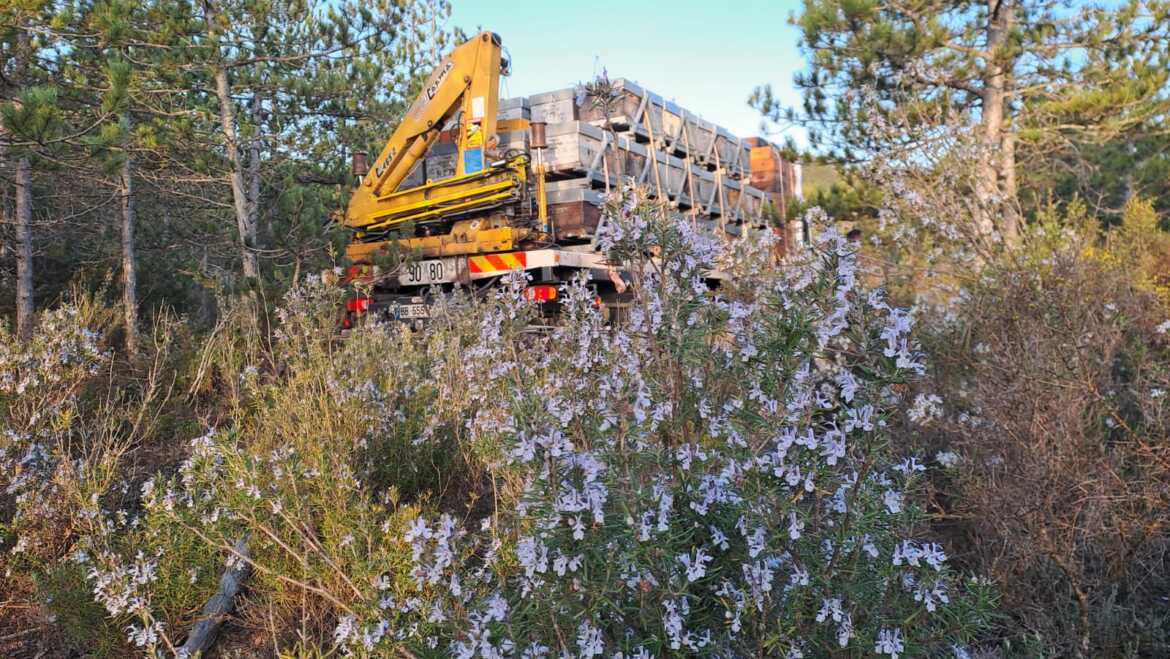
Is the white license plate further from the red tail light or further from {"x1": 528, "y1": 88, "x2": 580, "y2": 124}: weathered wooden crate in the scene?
{"x1": 528, "y1": 88, "x2": 580, "y2": 124}: weathered wooden crate

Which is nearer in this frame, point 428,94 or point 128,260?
point 128,260

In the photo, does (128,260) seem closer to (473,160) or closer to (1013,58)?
(473,160)

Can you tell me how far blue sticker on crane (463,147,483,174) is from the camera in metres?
8.86

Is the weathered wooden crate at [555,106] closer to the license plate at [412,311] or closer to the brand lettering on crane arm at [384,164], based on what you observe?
the brand lettering on crane arm at [384,164]

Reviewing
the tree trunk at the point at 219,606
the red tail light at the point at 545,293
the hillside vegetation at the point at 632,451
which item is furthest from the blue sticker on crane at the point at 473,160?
the tree trunk at the point at 219,606

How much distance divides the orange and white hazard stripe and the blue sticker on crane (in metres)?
1.02

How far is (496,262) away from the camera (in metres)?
8.70

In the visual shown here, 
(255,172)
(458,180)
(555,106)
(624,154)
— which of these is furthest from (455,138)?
(255,172)

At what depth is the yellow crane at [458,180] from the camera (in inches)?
342

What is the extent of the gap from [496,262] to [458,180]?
120 centimetres

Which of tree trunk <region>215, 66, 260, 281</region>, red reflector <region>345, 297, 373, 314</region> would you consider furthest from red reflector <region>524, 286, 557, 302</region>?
tree trunk <region>215, 66, 260, 281</region>

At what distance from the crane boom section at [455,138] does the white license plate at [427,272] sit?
2.45 ft

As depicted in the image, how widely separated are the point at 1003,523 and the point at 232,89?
7.85m

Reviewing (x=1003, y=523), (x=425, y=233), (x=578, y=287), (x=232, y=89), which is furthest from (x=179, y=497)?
(x=425, y=233)
